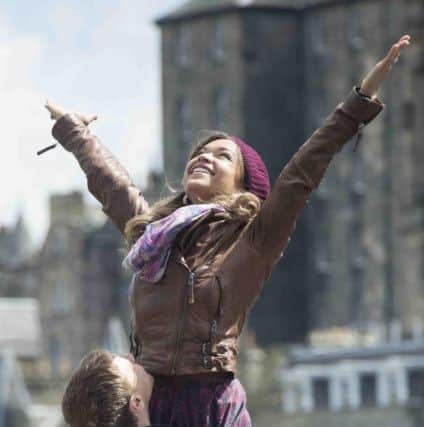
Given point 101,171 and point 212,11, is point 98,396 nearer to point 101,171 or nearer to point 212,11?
point 101,171

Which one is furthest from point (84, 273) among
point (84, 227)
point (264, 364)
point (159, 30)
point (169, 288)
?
point (169, 288)

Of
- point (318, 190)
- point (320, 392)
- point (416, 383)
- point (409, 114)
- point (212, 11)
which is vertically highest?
point (212, 11)

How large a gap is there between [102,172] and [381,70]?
1300 mm

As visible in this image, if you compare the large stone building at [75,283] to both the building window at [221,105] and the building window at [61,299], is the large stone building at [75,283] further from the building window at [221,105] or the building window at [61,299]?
the building window at [221,105]

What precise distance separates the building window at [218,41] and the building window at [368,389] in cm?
1773

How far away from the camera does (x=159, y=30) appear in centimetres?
11906

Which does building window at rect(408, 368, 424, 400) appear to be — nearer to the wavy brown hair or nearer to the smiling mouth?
the wavy brown hair

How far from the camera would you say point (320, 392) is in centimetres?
10531

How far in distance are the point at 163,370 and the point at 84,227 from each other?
386 ft

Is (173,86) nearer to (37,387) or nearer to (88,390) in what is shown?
(37,387)

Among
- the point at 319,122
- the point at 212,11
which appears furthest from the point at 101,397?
the point at 212,11

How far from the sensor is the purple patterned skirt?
1007cm

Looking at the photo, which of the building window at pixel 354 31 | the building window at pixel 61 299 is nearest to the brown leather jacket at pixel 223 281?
the building window at pixel 354 31

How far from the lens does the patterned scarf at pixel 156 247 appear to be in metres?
10.1
